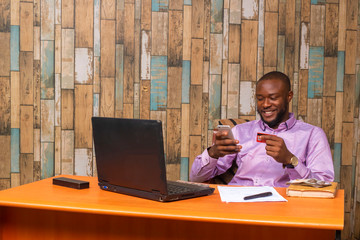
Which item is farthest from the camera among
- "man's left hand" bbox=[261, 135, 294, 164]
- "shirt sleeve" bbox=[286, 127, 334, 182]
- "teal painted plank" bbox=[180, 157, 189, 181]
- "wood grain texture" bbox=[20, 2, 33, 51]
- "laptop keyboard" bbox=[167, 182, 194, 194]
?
"teal painted plank" bbox=[180, 157, 189, 181]

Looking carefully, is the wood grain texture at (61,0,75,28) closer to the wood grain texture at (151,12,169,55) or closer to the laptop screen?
the wood grain texture at (151,12,169,55)

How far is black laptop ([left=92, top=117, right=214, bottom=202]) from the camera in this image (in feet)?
4.50

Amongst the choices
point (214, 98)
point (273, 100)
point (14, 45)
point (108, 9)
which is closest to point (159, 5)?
point (108, 9)

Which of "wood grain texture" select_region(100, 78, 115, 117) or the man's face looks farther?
"wood grain texture" select_region(100, 78, 115, 117)

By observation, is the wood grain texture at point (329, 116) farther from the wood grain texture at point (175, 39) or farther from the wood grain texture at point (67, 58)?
the wood grain texture at point (67, 58)

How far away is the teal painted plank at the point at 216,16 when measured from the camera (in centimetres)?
306

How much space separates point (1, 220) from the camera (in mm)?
1507

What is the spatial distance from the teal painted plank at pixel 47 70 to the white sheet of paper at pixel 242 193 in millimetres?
1899

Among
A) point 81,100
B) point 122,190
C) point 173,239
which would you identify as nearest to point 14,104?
point 81,100

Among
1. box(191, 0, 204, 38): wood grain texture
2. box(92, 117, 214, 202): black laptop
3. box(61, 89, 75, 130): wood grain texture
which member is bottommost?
box(92, 117, 214, 202): black laptop

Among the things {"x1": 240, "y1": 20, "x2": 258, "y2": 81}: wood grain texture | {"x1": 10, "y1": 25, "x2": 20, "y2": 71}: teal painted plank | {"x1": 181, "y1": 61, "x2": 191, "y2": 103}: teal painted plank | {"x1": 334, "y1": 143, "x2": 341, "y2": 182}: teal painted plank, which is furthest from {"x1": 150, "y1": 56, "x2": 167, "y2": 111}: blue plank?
{"x1": 334, "y1": 143, "x2": 341, "y2": 182}: teal painted plank

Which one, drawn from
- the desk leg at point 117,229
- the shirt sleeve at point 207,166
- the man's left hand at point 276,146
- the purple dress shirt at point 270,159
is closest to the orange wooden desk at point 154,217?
the desk leg at point 117,229

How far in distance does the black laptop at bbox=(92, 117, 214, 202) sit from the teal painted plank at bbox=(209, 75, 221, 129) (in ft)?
4.99

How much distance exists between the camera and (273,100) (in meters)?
2.26
